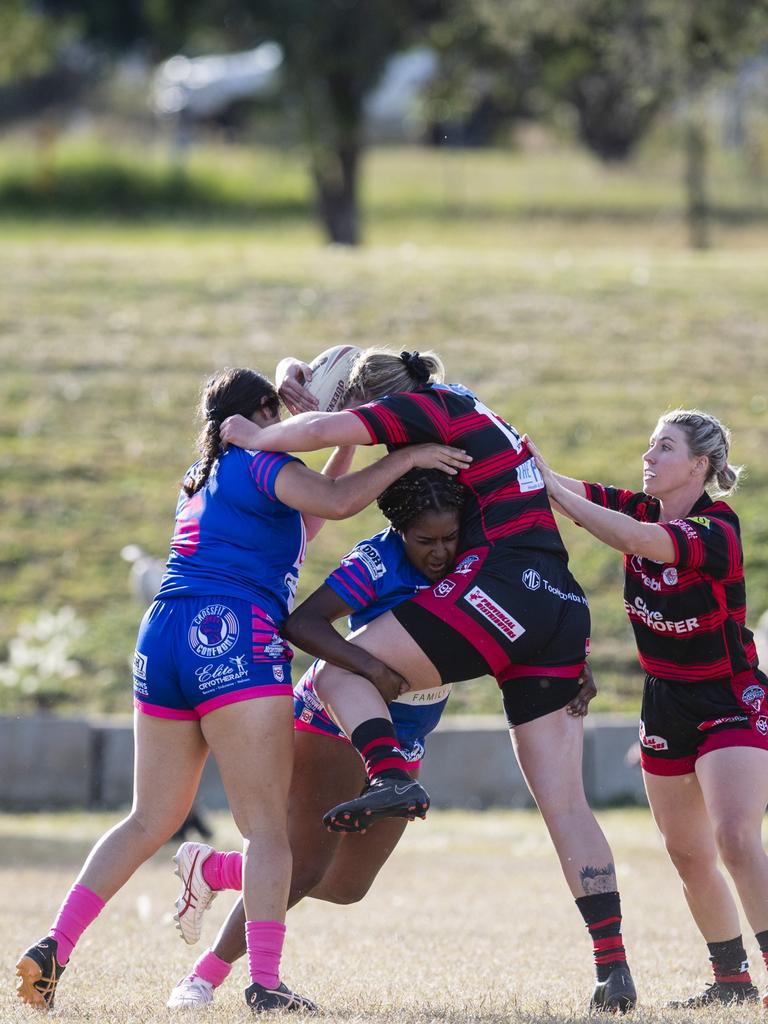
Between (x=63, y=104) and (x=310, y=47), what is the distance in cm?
2244

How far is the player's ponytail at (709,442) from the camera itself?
16.8 ft

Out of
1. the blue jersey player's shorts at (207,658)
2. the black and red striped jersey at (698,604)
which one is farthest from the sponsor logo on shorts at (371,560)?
the black and red striped jersey at (698,604)

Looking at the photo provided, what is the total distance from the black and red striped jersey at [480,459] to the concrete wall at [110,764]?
5053 mm

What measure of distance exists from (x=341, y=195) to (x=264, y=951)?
78.1 ft

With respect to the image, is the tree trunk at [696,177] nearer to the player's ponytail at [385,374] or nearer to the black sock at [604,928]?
the player's ponytail at [385,374]

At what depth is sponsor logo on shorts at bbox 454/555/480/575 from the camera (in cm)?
480

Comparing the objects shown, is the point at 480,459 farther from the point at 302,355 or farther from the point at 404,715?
the point at 302,355

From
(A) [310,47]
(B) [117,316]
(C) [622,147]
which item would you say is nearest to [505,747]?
(B) [117,316]

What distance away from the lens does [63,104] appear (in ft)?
152

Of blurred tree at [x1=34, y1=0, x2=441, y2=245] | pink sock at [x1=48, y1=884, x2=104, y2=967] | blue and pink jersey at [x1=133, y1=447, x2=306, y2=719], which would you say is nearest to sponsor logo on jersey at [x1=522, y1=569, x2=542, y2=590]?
blue and pink jersey at [x1=133, y1=447, x2=306, y2=719]

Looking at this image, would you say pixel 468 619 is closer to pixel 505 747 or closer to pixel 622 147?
pixel 505 747

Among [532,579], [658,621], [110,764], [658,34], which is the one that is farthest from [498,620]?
[658,34]

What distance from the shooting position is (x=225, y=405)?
510cm

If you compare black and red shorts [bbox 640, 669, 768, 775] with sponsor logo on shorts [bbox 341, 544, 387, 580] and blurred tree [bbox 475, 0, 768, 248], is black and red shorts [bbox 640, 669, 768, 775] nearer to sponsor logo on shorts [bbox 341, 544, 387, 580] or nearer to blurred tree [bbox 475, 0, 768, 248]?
sponsor logo on shorts [bbox 341, 544, 387, 580]
